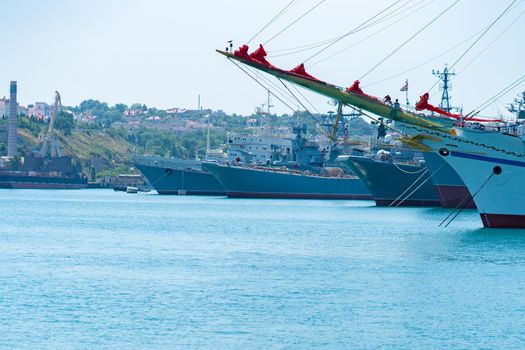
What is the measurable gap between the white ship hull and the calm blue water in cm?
127

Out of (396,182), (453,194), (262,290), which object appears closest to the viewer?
(262,290)

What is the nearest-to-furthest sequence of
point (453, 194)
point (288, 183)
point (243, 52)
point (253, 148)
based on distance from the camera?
1. point (243, 52)
2. point (453, 194)
3. point (288, 183)
4. point (253, 148)

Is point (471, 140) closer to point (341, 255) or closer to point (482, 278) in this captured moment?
point (341, 255)

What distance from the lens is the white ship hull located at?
1978 inches

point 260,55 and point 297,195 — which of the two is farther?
point 297,195

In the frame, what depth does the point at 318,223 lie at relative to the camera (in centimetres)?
6462

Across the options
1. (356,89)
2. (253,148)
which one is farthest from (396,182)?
(253,148)

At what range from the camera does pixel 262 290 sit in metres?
31.1

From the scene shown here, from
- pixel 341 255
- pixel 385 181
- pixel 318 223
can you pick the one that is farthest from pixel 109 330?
pixel 385 181

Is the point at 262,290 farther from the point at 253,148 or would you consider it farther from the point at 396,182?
the point at 253,148

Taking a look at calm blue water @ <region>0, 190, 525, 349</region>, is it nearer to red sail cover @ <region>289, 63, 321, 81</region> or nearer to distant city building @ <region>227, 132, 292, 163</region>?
red sail cover @ <region>289, 63, 321, 81</region>

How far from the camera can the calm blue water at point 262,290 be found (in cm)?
2469

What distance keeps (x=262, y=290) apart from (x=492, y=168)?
22256 millimetres

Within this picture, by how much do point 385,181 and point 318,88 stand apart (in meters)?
40.2
